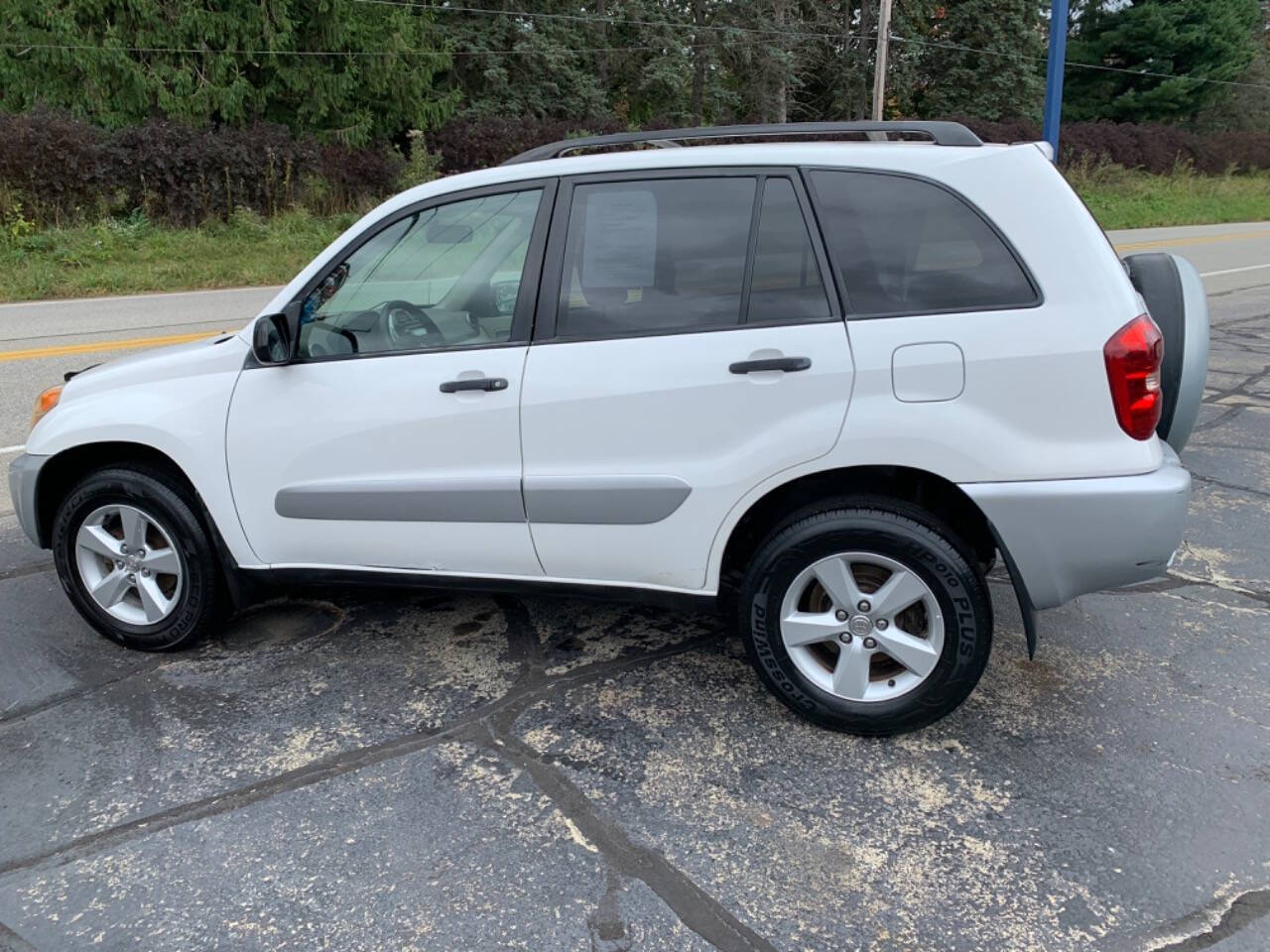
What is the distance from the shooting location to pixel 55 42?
786 inches

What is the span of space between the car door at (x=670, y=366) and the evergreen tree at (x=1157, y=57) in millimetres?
45413

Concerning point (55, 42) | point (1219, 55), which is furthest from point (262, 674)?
point (1219, 55)

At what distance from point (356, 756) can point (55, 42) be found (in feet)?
72.5

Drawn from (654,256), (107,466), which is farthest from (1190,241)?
(107,466)

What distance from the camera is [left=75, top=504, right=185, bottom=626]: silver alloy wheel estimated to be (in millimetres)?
3689

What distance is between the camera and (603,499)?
319cm

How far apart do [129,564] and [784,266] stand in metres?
2.61

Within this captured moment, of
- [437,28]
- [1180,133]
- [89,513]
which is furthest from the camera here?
[1180,133]

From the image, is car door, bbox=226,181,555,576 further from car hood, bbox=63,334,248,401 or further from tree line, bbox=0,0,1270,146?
A: tree line, bbox=0,0,1270,146

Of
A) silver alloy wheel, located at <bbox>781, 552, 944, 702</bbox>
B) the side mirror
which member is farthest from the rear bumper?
the side mirror

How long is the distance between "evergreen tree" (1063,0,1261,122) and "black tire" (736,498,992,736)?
4567cm

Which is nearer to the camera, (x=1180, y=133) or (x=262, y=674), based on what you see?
(x=262, y=674)

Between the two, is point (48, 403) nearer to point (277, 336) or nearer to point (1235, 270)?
point (277, 336)

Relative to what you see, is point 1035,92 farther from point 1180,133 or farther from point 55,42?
point 55,42
